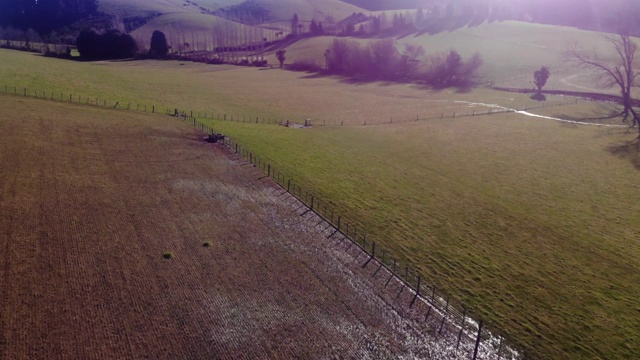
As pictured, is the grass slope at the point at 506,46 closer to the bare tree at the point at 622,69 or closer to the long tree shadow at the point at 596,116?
the bare tree at the point at 622,69

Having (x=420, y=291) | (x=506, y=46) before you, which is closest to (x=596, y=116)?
(x=420, y=291)

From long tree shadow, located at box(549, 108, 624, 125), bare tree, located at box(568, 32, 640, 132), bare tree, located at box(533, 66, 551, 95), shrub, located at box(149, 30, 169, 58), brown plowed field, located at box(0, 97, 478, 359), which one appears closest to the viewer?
brown plowed field, located at box(0, 97, 478, 359)

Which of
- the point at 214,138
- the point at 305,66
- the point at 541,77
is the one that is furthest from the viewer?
the point at 305,66

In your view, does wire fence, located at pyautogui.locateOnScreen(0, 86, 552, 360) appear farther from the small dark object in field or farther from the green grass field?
the small dark object in field

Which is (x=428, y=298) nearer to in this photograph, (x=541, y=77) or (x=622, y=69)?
(x=541, y=77)

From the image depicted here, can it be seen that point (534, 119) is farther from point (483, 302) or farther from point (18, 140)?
point (18, 140)

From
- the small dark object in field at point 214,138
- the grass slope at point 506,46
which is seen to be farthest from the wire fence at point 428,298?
the grass slope at point 506,46

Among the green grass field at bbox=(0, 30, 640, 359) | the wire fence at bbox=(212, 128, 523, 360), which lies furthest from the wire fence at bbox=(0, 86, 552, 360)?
the green grass field at bbox=(0, 30, 640, 359)
